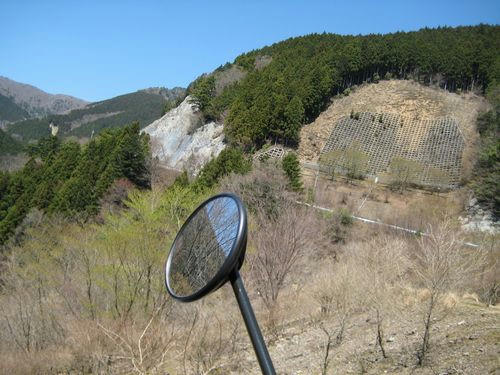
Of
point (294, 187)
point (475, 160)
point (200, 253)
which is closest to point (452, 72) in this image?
point (475, 160)

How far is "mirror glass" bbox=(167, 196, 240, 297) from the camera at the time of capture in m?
1.91

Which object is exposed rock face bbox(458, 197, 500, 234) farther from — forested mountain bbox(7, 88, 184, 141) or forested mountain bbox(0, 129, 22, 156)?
forested mountain bbox(7, 88, 184, 141)

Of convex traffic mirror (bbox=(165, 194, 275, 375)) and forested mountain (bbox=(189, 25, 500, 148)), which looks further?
forested mountain (bbox=(189, 25, 500, 148))

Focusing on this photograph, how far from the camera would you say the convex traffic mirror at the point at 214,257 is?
1646 mm

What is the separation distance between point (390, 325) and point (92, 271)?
9.47 m

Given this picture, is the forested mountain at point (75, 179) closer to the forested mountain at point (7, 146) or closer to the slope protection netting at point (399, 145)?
the slope protection netting at point (399, 145)

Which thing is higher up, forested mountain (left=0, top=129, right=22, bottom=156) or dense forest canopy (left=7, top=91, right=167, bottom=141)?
dense forest canopy (left=7, top=91, right=167, bottom=141)

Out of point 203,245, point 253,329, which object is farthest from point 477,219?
point 253,329

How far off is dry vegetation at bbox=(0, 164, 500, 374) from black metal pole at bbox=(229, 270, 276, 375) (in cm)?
698

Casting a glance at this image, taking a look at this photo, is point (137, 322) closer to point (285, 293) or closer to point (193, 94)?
point (285, 293)

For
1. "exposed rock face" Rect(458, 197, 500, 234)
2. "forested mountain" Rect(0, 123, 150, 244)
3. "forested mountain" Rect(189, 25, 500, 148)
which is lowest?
"exposed rock face" Rect(458, 197, 500, 234)

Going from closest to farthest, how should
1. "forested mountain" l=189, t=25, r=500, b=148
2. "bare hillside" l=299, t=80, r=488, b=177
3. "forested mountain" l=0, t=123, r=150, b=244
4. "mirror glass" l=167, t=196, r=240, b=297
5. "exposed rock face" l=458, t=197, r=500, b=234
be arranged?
"mirror glass" l=167, t=196, r=240, b=297, "exposed rock face" l=458, t=197, r=500, b=234, "forested mountain" l=0, t=123, r=150, b=244, "forested mountain" l=189, t=25, r=500, b=148, "bare hillside" l=299, t=80, r=488, b=177

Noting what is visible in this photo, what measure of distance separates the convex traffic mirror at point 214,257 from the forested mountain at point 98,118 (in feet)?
399

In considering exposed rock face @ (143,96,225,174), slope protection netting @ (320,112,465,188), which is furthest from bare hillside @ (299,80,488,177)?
exposed rock face @ (143,96,225,174)
